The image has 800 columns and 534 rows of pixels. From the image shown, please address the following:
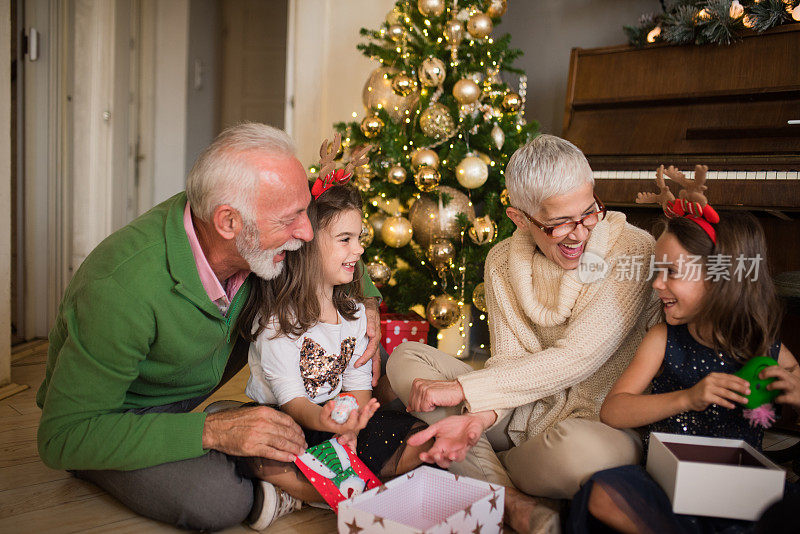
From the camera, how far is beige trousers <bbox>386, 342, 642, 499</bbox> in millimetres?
1320

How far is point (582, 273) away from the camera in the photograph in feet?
5.14

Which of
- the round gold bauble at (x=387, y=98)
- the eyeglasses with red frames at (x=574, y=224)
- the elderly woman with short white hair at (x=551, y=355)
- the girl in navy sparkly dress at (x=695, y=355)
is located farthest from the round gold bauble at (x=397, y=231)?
the girl in navy sparkly dress at (x=695, y=355)

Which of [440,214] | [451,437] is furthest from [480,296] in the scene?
[451,437]

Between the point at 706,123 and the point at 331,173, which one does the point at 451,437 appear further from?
the point at 706,123

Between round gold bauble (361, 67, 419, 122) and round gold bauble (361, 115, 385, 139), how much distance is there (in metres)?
0.12

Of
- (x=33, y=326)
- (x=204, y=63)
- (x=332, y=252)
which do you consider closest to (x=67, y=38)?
(x=33, y=326)

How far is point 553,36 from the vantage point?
3455 mm

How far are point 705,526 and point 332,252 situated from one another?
1057 millimetres

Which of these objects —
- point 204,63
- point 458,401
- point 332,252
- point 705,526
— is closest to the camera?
point 705,526

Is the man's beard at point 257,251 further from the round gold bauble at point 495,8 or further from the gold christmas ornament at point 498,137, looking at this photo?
the round gold bauble at point 495,8

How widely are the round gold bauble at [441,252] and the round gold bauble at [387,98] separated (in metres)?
0.65

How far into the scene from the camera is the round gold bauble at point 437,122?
2.74 m

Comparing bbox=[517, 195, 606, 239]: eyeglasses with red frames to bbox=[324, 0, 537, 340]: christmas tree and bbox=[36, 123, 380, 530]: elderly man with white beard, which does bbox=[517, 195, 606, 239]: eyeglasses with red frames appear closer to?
bbox=[36, 123, 380, 530]: elderly man with white beard

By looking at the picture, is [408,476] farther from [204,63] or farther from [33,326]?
[204,63]
